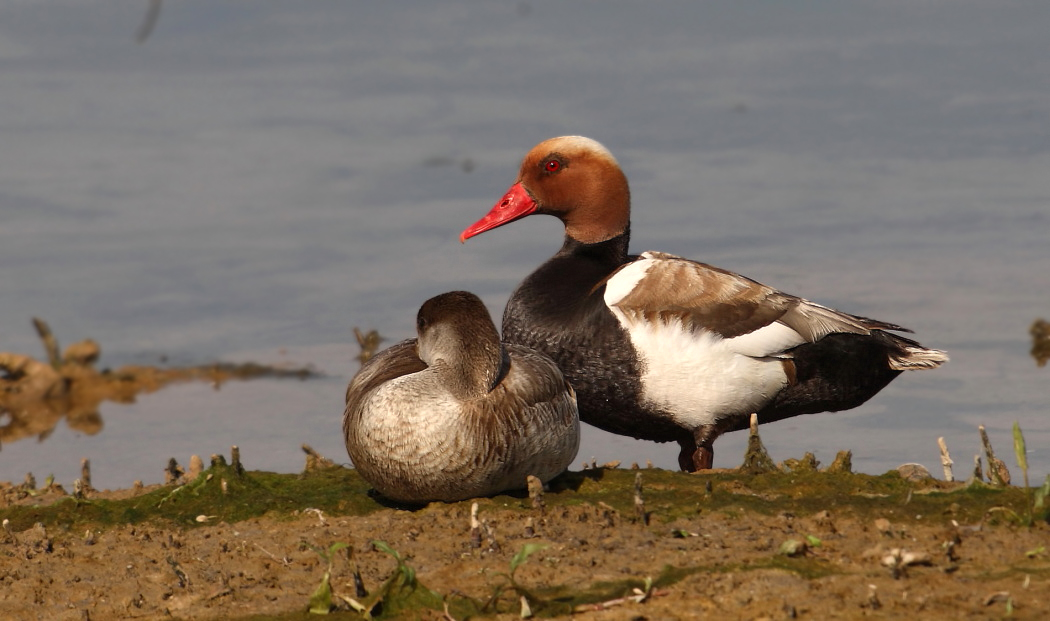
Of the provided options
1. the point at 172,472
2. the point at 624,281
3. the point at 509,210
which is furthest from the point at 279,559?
the point at 509,210

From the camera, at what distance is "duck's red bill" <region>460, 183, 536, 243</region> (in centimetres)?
867

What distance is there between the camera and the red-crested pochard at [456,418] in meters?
5.93

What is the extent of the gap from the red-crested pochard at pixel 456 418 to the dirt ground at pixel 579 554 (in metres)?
0.14

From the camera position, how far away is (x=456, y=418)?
5941mm

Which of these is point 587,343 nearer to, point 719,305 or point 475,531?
point 719,305

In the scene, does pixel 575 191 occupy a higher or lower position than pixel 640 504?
higher

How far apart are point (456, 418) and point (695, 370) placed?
6.59 ft

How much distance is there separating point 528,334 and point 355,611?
322cm

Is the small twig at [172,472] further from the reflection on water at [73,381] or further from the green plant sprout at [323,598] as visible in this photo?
the reflection on water at [73,381]

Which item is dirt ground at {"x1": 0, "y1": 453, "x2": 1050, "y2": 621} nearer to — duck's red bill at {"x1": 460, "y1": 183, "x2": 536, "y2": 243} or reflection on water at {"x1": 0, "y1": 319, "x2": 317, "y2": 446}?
duck's red bill at {"x1": 460, "y1": 183, "x2": 536, "y2": 243}

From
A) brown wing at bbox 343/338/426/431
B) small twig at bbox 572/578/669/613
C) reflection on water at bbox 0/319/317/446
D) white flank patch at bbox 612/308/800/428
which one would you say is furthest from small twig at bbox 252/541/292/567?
reflection on water at bbox 0/319/317/446

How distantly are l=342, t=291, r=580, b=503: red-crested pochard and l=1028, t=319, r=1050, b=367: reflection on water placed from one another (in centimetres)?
519

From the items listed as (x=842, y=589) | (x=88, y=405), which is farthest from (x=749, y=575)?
(x=88, y=405)

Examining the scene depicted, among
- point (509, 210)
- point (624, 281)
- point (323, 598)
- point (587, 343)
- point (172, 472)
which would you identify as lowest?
point (323, 598)
